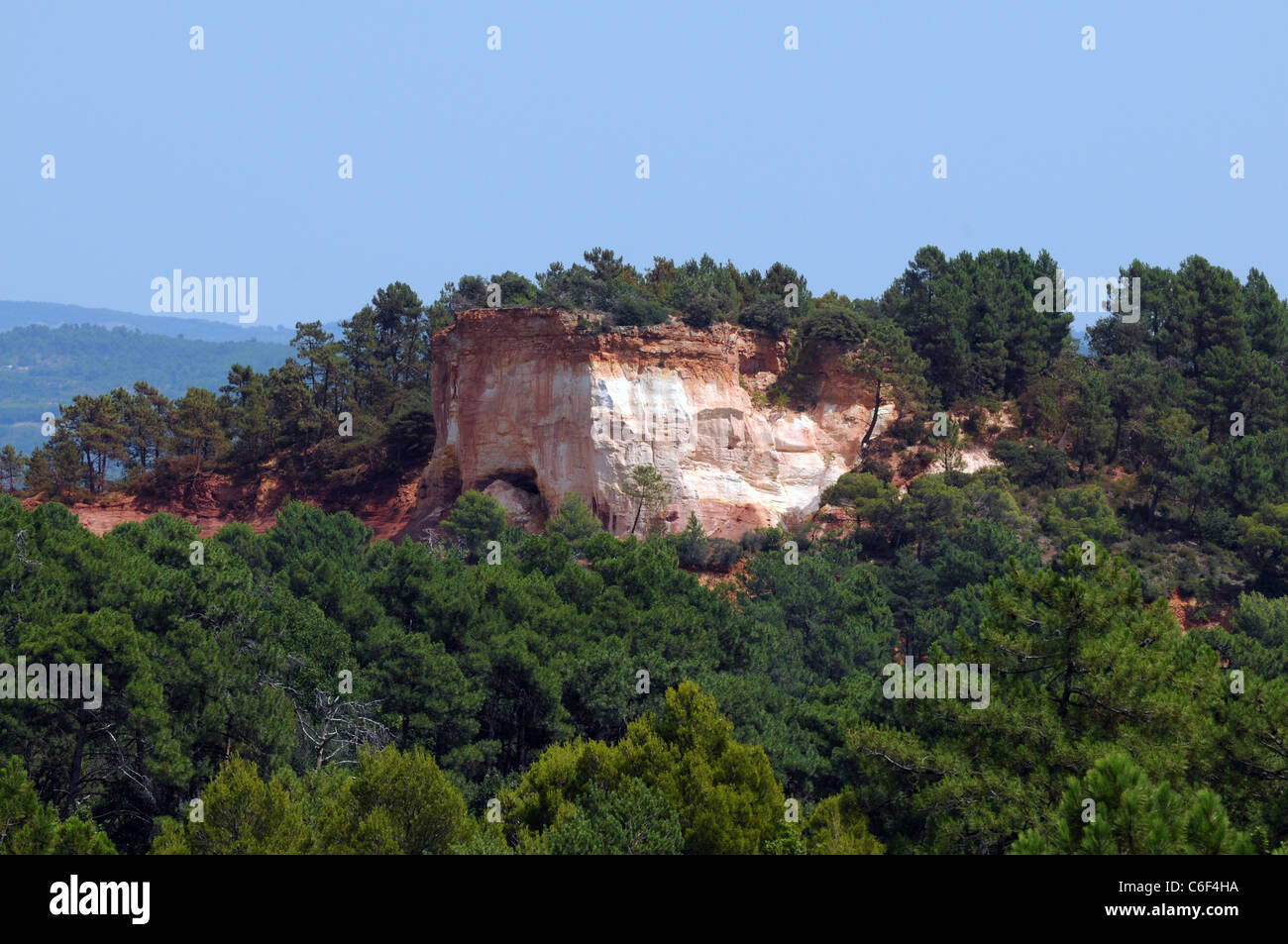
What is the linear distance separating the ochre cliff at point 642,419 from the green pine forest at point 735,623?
3.17ft

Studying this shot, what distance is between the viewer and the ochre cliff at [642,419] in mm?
50156

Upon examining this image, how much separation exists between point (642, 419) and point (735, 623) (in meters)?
15.1

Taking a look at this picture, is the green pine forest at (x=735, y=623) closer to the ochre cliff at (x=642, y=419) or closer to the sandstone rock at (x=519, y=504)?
the ochre cliff at (x=642, y=419)

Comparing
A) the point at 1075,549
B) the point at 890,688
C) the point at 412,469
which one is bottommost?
the point at 890,688

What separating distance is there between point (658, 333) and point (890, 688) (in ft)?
90.2

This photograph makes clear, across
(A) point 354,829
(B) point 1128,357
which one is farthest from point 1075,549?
(B) point 1128,357

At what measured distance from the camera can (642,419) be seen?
50.2 metres

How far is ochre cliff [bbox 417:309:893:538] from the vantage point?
50156 mm

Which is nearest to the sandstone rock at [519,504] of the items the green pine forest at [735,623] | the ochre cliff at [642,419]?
the ochre cliff at [642,419]

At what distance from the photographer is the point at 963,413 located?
53.5m

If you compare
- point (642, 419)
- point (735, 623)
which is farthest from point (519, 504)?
point (735, 623)

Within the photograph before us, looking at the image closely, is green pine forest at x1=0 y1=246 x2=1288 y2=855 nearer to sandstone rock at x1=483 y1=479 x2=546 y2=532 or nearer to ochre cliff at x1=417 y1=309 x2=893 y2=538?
ochre cliff at x1=417 y1=309 x2=893 y2=538

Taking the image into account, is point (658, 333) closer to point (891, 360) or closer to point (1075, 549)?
point (891, 360)

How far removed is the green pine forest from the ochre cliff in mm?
967
